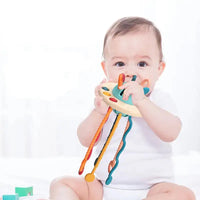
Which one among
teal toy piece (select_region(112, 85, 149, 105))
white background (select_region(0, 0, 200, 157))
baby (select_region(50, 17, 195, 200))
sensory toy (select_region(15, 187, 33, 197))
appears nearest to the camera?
teal toy piece (select_region(112, 85, 149, 105))

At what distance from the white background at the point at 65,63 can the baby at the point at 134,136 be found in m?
1.43

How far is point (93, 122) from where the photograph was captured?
3.79ft

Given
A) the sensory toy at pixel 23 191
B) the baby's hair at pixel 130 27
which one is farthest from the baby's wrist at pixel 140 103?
the sensory toy at pixel 23 191

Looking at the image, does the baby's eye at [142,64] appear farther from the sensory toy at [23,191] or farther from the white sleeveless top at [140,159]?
the sensory toy at [23,191]

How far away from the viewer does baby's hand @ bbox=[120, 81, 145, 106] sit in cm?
96

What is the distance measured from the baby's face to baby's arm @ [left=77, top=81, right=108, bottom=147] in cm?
8

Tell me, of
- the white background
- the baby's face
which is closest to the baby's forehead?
the baby's face

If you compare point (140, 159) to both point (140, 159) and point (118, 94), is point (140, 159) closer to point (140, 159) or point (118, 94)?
point (140, 159)

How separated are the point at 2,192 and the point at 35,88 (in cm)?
135

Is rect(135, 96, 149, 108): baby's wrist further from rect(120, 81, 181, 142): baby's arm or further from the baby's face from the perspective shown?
the baby's face

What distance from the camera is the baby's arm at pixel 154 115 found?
0.98 meters

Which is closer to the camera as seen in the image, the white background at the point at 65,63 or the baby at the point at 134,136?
the baby at the point at 134,136

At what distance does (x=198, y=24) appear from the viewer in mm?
2689

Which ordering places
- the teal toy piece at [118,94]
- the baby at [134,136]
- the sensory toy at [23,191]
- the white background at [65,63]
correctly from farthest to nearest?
the white background at [65,63]
the sensory toy at [23,191]
the baby at [134,136]
the teal toy piece at [118,94]
